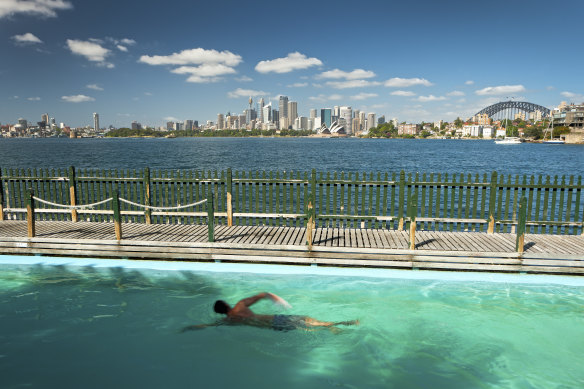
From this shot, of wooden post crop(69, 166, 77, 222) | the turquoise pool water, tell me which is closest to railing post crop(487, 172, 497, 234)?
the turquoise pool water

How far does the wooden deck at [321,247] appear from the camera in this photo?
10641 mm

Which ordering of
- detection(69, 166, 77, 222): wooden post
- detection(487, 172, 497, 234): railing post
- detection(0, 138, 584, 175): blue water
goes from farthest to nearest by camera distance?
detection(0, 138, 584, 175): blue water
detection(69, 166, 77, 222): wooden post
detection(487, 172, 497, 234): railing post

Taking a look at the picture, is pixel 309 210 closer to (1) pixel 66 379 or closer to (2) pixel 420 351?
(2) pixel 420 351

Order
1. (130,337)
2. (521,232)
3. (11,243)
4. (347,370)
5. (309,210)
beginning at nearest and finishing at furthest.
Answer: (347,370), (130,337), (521,232), (309,210), (11,243)

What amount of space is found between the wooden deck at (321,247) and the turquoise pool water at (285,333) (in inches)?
12.1

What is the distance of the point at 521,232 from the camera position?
10461mm

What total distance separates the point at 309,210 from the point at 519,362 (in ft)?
19.3

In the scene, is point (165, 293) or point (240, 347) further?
point (165, 293)

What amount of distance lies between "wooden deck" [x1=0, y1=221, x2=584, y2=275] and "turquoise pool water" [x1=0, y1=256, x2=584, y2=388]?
0.31m

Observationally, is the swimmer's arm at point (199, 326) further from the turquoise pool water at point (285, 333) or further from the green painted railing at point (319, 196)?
the green painted railing at point (319, 196)

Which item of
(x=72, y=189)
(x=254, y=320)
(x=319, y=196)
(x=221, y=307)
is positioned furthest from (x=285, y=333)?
(x=72, y=189)

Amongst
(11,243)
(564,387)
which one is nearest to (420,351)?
(564,387)

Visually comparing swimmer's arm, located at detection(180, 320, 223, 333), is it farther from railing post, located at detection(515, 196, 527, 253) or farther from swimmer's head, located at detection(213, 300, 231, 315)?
railing post, located at detection(515, 196, 527, 253)

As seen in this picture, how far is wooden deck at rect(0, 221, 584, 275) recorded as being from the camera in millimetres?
10641
